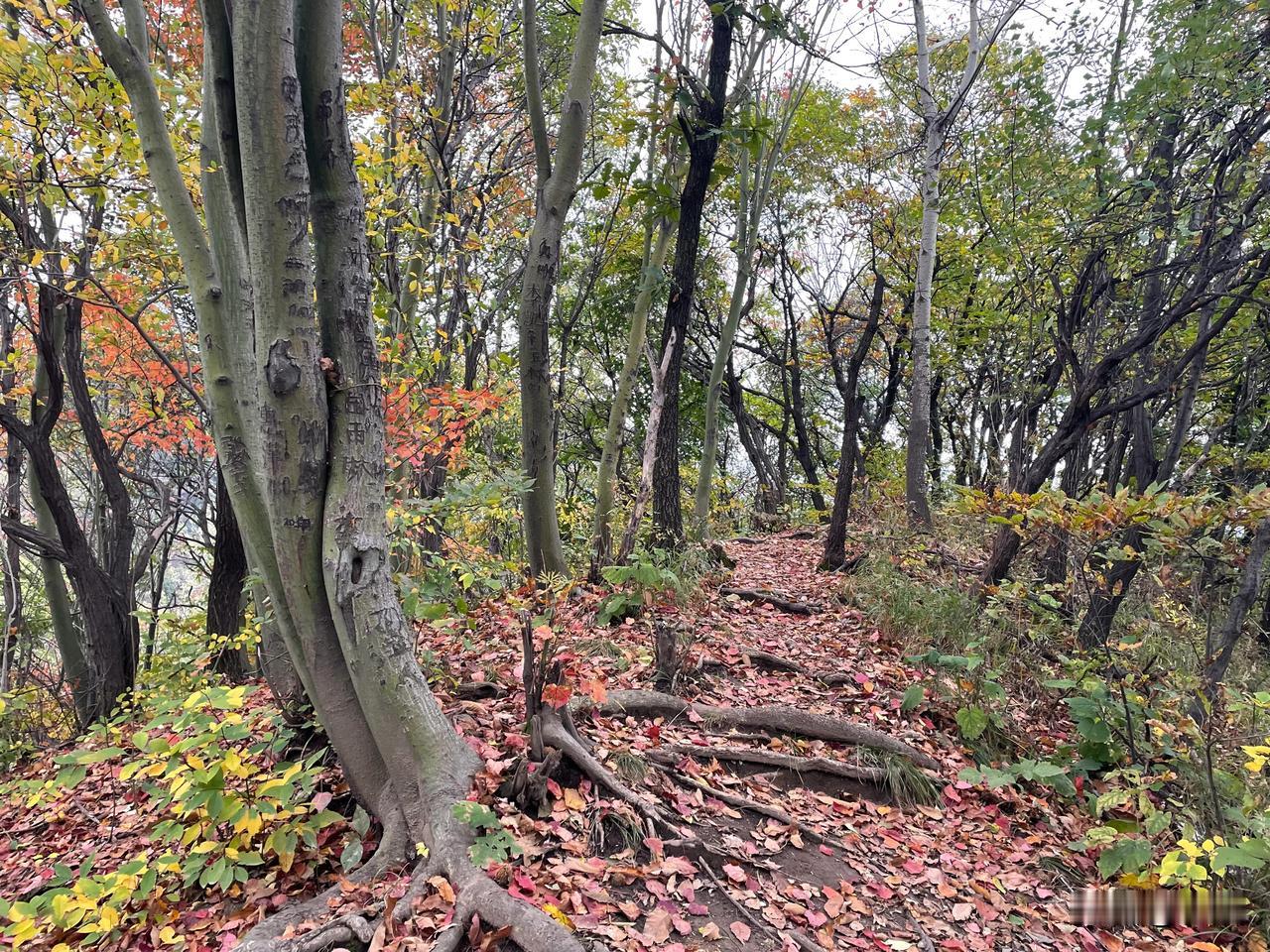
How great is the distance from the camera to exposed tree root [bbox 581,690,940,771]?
159 inches

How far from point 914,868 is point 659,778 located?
4.52 ft

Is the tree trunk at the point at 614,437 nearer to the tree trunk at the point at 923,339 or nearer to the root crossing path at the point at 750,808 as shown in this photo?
the root crossing path at the point at 750,808

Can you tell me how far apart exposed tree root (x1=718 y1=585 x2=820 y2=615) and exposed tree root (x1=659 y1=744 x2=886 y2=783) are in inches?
111

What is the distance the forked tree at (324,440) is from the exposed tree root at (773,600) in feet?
14.8

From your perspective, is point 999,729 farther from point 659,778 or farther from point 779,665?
point 659,778

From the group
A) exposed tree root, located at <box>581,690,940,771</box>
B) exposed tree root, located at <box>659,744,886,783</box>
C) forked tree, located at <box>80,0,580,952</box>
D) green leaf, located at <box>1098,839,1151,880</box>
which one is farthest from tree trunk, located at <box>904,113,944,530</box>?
forked tree, located at <box>80,0,580,952</box>

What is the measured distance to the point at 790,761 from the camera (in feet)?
12.5

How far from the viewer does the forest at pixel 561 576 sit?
8.29 ft

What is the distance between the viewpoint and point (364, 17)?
749 centimetres

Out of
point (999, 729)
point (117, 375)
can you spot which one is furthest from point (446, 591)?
point (117, 375)

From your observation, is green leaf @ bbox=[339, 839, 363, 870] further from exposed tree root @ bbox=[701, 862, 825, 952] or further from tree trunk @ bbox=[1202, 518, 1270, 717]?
A: tree trunk @ bbox=[1202, 518, 1270, 717]

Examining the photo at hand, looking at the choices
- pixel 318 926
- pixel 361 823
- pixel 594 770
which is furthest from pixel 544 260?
pixel 318 926

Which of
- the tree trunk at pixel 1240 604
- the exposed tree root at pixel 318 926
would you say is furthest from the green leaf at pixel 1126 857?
the exposed tree root at pixel 318 926

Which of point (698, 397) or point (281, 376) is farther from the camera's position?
point (698, 397)
